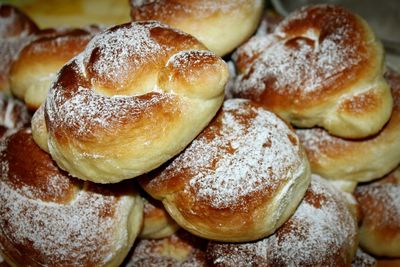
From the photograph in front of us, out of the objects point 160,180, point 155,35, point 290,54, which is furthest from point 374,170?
point 155,35

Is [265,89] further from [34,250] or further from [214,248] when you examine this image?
[34,250]

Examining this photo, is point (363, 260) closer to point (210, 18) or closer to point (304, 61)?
point (304, 61)

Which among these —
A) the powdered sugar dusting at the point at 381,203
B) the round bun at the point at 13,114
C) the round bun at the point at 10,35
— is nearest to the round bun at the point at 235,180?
the powdered sugar dusting at the point at 381,203

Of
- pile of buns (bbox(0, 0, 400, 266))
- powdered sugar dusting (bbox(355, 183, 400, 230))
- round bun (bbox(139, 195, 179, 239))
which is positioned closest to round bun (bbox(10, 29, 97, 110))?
pile of buns (bbox(0, 0, 400, 266))

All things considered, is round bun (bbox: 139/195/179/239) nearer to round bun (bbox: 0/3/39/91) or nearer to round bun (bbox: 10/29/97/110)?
round bun (bbox: 10/29/97/110)

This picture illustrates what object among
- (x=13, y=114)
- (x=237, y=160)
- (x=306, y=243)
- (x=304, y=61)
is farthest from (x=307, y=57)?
(x=13, y=114)

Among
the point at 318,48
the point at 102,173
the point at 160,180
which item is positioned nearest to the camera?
the point at 102,173

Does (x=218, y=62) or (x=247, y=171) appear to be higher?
(x=218, y=62)
